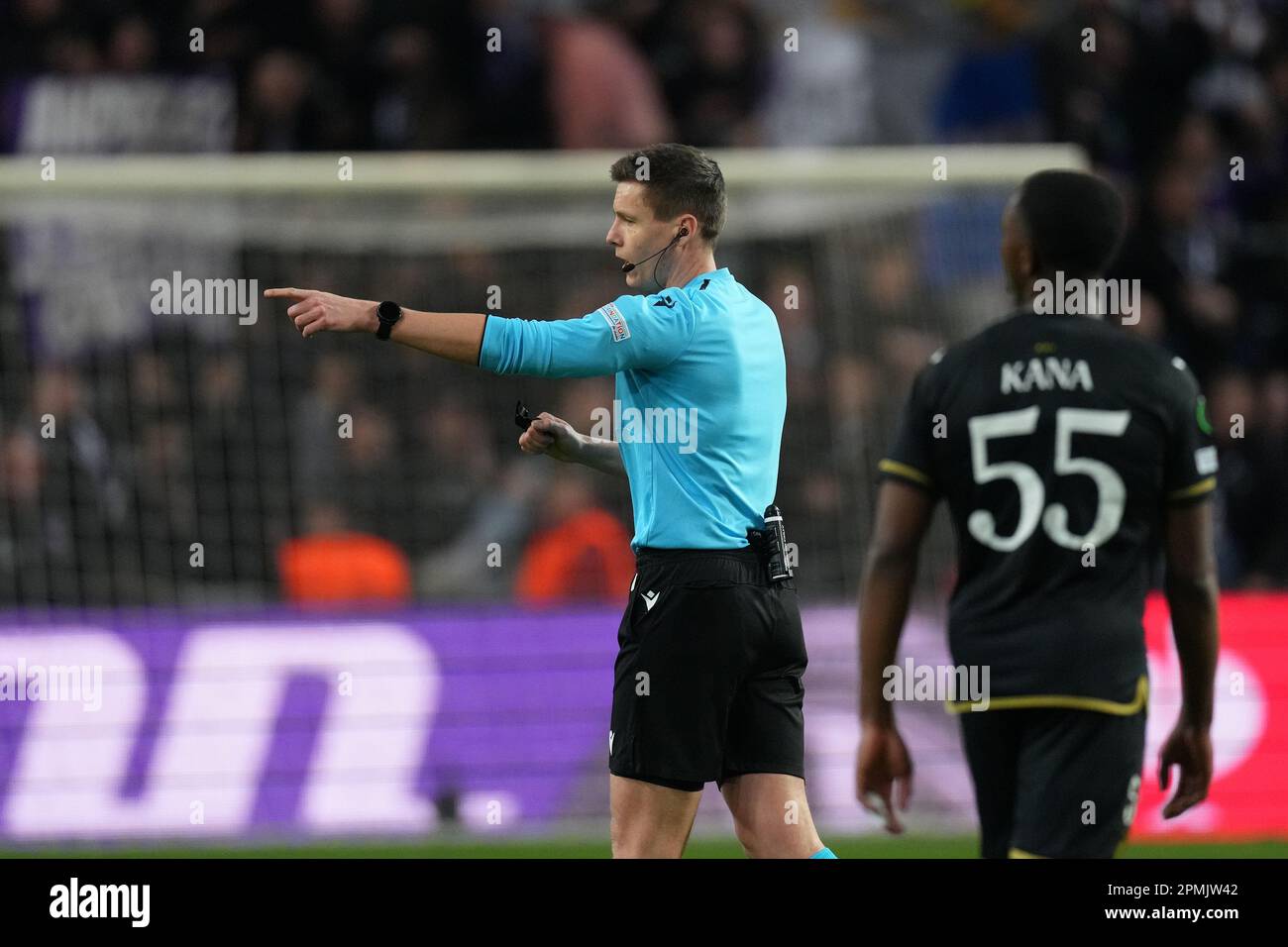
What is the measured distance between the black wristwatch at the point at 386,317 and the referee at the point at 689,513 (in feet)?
0.30

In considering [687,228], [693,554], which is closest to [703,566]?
[693,554]

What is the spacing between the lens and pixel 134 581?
9.83 metres

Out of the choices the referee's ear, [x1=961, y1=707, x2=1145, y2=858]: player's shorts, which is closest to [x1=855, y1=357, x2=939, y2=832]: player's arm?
[x1=961, y1=707, x2=1145, y2=858]: player's shorts

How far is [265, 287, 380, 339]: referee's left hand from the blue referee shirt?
443 mm

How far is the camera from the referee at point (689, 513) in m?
4.62

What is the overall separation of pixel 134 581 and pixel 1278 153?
8.37 m

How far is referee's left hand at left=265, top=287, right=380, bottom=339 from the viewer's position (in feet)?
14.1

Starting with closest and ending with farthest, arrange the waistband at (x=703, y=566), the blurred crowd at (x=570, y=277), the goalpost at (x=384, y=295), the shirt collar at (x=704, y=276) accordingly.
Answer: the waistband at (x=703, y=566) < the shirt collar at (x=704, y=276) < the goalpost at (x=384, y=295) < the blurred crowd at (x=570, y=277)

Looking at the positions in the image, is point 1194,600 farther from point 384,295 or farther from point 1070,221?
point 384,295

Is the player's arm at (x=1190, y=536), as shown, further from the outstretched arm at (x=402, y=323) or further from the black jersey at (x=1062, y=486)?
the outstretched arm at (x=402, y=323)

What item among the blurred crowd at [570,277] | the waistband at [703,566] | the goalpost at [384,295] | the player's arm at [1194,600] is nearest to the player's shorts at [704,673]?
the waistband at [703,566]

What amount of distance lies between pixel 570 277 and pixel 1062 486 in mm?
6571

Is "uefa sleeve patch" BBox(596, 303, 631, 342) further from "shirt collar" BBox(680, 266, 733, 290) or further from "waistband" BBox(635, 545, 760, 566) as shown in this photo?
"waistband" BBox(635, 545, 760, 566)

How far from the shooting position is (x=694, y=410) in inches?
187
